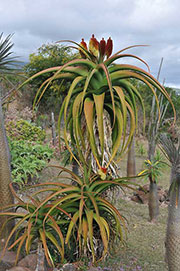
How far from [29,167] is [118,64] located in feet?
15.7

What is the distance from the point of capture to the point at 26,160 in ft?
24.1

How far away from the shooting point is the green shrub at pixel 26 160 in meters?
6.75

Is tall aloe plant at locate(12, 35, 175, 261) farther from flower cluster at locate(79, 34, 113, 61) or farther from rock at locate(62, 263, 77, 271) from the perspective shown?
rock at locate(62, 263, 77, 271)

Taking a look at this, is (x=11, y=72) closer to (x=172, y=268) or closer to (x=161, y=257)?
(x=172, y=268)

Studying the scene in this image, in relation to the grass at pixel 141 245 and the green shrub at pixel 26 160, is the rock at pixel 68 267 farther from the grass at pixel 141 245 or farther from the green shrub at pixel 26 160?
the green shrub at pixel 26 160

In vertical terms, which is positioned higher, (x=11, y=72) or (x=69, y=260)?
(x=11, y=72)

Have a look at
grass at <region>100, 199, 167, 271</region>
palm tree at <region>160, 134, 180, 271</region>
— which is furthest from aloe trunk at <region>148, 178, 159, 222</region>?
palm tree at <region>160, 134, 180, 271</region>

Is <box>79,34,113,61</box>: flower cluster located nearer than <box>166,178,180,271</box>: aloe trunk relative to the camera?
Yes

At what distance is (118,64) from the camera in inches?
106

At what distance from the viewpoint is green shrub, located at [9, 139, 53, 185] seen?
6750 mm

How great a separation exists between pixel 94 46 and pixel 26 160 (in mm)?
5241

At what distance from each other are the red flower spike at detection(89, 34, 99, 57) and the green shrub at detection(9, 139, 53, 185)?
4.42 meters

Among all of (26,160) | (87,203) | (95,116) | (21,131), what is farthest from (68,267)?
(21,131)

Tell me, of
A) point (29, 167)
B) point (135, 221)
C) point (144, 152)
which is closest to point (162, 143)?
point (135, 221)
